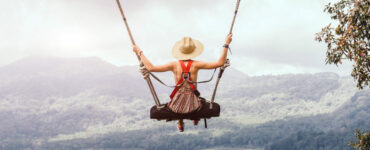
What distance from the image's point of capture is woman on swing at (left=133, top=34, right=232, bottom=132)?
9.61 meters

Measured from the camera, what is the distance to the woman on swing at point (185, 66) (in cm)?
961

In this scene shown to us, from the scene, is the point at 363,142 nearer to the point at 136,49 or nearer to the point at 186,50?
the point at 186,50

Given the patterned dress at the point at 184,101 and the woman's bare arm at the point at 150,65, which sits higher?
the woman's bare arm at the point at 150,65

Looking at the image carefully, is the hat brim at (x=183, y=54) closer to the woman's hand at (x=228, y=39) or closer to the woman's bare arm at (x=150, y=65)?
the woman's bare arm at (x=150, y=65)

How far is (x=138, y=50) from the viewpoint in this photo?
9.67 meters

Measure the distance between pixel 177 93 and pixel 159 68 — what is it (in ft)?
2.05

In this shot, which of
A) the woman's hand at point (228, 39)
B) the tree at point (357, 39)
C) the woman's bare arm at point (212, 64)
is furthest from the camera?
the tree at point (357, 39)

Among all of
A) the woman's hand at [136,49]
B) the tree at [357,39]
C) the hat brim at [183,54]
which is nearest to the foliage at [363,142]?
the tree at [357,39]

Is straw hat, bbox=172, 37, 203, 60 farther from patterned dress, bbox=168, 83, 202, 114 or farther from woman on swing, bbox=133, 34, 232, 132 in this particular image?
patterned dress, bbox=168, 83, 202, 114

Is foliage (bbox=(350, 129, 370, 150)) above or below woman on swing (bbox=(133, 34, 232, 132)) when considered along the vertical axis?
below

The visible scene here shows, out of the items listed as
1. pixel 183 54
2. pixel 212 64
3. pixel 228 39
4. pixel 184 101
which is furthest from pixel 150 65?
pixel 228 39

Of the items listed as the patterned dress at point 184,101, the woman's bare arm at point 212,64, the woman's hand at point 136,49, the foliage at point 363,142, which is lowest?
the foliage at point 363,142

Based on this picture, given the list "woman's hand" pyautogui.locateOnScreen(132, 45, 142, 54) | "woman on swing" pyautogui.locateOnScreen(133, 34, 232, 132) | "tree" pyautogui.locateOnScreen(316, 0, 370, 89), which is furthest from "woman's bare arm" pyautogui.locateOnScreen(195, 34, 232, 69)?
"tree" pyautogui.locateOnScreen(316, 0, 370, 89)

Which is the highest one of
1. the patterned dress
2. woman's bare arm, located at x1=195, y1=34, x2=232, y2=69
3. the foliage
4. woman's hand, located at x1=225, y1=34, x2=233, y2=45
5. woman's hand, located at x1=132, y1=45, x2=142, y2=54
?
woman's hand, located at x1=225, y1=34, x2=233, y2=45
